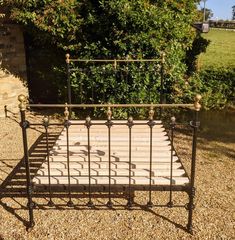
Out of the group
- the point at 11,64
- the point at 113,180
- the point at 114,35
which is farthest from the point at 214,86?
the point at 113,180

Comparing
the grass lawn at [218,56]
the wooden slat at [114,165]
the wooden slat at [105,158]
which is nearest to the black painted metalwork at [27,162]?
the wooden slat at [114,165]

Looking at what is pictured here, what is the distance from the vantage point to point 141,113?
358 inches

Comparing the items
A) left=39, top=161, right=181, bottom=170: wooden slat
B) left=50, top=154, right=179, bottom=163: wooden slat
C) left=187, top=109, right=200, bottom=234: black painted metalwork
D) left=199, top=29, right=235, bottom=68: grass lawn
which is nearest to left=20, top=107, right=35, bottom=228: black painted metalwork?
left=39, top=161, right=181, bottom=170: wooden slat

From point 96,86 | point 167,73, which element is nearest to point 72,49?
point 96,86

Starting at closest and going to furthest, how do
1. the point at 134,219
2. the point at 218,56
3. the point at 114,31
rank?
the point at 134,219
the point at 114,31
the point at 218,56

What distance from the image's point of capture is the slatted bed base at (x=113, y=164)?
420 cm

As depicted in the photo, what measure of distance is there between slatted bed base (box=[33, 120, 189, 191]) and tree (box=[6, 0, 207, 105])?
10.5 ft

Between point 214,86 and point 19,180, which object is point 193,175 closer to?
point 19,180

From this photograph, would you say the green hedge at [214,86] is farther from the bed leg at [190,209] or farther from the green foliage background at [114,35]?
the bed leg at [190,209]

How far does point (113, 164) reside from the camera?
4.66 meters

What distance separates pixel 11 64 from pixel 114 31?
2893 millimetres

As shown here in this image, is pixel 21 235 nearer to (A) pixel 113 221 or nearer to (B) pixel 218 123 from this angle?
(A) pixel 113 221

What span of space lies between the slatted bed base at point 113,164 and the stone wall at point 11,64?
430 cm

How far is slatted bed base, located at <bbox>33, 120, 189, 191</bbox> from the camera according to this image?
4.20 m
